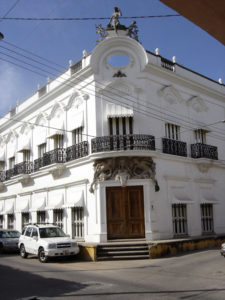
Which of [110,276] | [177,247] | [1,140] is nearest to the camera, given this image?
[110,276]

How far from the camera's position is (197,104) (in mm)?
21766

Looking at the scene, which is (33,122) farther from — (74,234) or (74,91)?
(74,234)

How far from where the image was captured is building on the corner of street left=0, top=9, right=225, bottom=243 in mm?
17312

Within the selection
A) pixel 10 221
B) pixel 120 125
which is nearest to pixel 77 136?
pixel 120 125

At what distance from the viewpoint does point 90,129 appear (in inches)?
730

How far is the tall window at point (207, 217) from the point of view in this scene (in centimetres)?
2003

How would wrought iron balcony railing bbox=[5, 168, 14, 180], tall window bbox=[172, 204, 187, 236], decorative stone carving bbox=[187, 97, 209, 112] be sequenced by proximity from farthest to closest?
1. wrought iron balcony railing bbox=[5, 168, 14, 180]
2. decorative stone carving bbox=[187, 97, 209, 112]
3. tall window bbox=[172, 204, 187, 236]

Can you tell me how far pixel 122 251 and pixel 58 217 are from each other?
633cm

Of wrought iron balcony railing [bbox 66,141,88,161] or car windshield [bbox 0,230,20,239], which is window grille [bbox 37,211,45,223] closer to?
car windshield [bbox 0,230,20,239]

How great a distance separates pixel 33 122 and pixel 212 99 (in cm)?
1279

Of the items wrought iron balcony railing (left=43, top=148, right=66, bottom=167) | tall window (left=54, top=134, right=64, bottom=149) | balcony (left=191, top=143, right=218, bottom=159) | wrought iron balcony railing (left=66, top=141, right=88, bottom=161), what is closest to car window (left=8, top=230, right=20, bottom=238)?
wrought iron balcony railing (left=43, top=148, right=66, bottom=167)

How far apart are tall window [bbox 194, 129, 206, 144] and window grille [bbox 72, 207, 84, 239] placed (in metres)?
8.47

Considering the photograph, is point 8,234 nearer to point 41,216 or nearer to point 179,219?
point 41,216

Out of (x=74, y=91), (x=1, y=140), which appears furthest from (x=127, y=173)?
(x=1, y=140)
